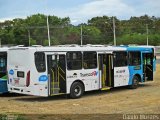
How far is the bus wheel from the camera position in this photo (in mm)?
19734

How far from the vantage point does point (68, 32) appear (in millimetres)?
92500

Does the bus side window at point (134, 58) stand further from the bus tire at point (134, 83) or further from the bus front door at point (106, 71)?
the bus front door at point (106, 71)

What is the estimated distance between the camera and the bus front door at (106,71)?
21.6 m

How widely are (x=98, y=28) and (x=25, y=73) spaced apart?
293ft

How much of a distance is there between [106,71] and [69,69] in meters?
3.01

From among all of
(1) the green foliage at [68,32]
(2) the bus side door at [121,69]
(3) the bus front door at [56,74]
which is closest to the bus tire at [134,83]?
(2) the bus side door at [121,69]

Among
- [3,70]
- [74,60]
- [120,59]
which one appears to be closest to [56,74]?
[74,60]

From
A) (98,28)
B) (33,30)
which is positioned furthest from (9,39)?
(98,28)

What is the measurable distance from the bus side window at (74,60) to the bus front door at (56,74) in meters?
0.35

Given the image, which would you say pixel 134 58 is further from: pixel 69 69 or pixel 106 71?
pixel 69 69

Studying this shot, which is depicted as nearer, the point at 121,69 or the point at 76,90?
the point at 76,90

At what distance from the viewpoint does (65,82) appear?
1933 centimetres

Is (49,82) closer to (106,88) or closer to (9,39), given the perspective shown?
(106,88)

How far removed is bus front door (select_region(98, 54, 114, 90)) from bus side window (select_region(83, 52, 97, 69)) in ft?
1.35
